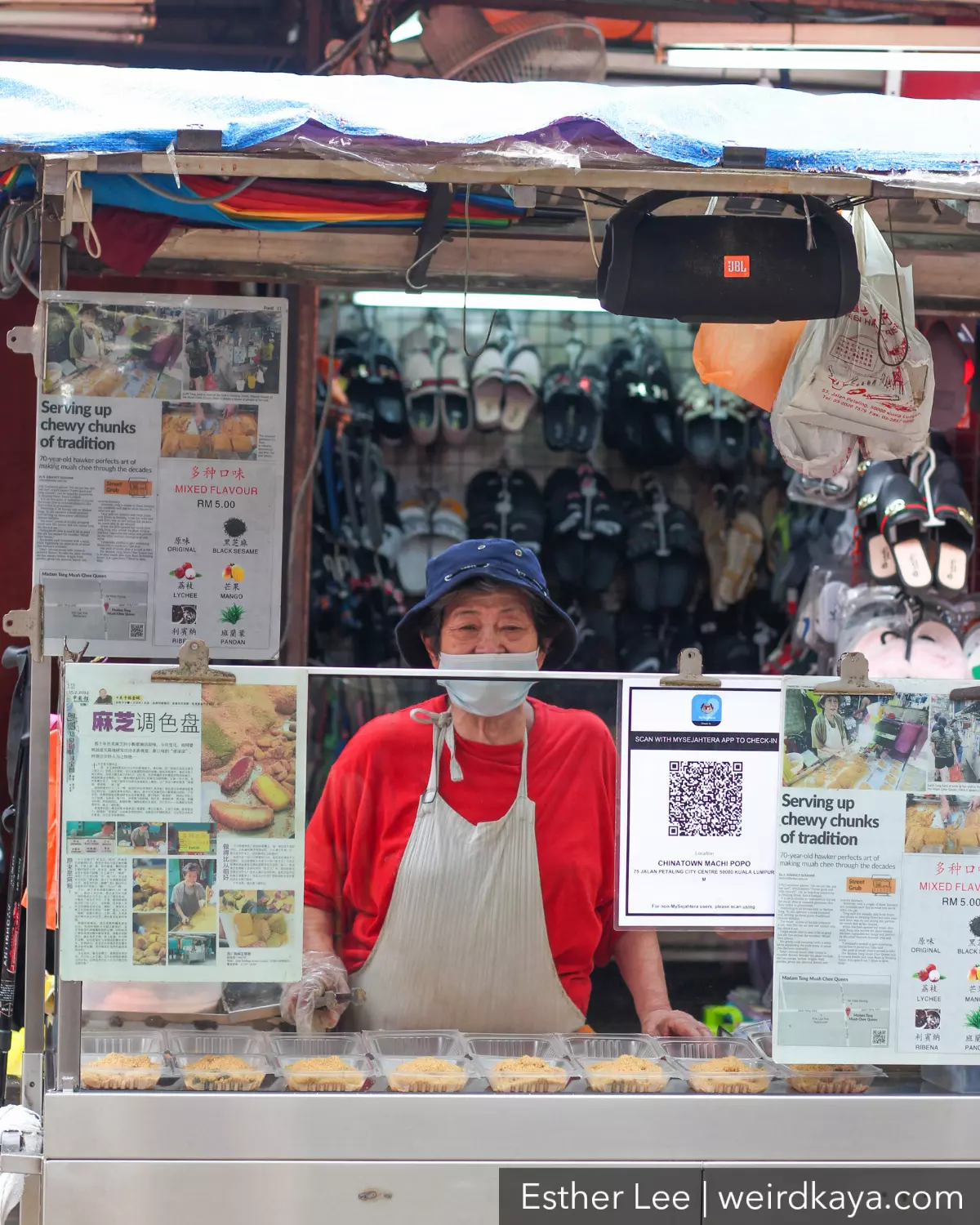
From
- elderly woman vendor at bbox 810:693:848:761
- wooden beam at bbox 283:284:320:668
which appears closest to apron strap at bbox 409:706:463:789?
elderly woman vendor at bbox 810:693:848:761

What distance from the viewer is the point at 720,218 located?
264 centimetres

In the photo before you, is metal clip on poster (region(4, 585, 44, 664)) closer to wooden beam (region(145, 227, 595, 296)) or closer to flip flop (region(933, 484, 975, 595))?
wooden beam (region(145, 227, 595, 296))

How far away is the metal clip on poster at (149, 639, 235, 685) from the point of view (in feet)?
8.05

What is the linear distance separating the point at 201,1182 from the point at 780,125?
213cm

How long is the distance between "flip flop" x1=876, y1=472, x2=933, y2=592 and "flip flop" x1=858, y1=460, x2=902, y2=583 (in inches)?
1.5

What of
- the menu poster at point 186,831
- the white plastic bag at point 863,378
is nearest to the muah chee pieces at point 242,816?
the menu poster at point 186,831

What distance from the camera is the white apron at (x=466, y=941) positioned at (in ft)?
8.89

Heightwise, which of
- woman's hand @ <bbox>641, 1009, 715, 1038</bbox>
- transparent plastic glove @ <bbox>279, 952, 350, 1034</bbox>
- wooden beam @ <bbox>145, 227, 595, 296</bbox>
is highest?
wooden beam @ <bbox>145, 227, 595, 296</bbox>

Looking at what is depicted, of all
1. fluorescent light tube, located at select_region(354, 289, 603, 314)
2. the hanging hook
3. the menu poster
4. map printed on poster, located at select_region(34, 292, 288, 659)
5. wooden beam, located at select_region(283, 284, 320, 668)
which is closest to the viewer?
the menu poster

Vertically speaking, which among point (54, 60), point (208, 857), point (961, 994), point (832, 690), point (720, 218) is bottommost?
point (961, 994)

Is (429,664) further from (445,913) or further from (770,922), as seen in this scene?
(770,922)

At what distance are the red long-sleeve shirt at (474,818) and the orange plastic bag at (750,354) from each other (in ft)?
3.21

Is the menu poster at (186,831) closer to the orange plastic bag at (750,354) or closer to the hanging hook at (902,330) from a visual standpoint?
the orange plastic bag at (750,354)

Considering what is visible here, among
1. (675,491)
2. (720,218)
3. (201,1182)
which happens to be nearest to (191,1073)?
(201,1182)
